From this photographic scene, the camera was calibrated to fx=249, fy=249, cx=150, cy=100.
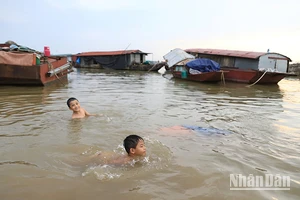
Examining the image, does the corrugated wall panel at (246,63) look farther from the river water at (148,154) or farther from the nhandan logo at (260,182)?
the nhandan logo at (260,182)

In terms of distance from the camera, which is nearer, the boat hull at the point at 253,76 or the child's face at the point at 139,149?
the child's face at the point at 139,149

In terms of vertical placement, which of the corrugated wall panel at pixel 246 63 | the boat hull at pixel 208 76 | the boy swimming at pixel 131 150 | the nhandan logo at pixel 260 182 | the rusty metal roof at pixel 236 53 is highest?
the rusty metal roof at pixel 236 53

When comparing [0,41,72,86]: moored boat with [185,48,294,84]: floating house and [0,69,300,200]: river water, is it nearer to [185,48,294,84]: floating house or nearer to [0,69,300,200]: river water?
[0,69,300,200]: river water

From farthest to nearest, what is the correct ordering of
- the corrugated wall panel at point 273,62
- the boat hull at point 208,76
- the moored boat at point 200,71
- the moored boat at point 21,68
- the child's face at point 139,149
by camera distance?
the corrugated wall panel at point 273,62
the moored boat at point 200,71
the boat hull at point 208,76
the moored boat at point 21,68
the child's face at point 139,149

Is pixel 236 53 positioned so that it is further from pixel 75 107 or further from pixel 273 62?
pixel 75 107

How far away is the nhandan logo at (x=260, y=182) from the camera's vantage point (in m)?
2.87

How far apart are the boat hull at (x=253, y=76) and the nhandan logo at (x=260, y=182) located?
1424cm

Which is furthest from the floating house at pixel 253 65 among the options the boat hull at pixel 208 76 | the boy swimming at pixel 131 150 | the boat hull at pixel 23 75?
the boy swimming at pixel 131 150

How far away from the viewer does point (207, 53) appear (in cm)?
2159

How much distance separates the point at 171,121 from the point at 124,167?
2.86 m

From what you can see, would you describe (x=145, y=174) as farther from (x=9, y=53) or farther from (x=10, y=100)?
(x=9, y=53)

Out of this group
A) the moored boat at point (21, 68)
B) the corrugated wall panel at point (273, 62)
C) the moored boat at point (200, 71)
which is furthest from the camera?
the corrugated wall panel at point (273, 62)

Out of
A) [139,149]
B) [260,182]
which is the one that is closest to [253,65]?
[260,182]

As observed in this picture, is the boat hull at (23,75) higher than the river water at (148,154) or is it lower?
higher
